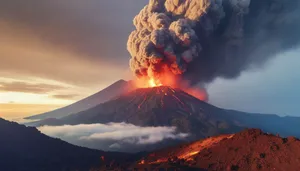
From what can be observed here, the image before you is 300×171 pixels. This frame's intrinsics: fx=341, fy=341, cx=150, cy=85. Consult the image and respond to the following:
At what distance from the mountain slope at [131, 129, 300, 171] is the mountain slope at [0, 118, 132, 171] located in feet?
56.6

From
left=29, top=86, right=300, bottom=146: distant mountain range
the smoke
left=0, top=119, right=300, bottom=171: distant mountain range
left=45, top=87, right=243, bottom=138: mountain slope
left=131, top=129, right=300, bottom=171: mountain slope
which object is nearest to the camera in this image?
left=131, top=129, right=300, bottom=171: mountain slope

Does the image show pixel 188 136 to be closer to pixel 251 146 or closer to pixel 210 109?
pixel 210 109

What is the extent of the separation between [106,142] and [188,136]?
71.6 ft

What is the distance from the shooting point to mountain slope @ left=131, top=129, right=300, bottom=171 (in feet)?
97.6

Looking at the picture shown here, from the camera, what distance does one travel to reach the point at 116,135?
9131 cm

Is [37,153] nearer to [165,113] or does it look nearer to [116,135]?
[116,135]

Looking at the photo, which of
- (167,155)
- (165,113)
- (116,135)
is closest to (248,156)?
(167,155)

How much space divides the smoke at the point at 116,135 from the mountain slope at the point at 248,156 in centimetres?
4258

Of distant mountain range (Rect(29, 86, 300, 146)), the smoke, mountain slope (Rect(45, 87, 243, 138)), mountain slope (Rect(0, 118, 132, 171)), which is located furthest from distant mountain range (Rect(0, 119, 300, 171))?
distant mountain range (Rect(29, 86, 300, 146))

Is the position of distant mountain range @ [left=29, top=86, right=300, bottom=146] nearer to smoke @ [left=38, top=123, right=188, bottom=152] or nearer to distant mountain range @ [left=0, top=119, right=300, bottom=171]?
smoke @ [left=38, top=123, right=188, bottom=152]

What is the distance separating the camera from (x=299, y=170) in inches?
1101

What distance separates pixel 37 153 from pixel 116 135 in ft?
136

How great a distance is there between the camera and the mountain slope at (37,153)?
4669cm

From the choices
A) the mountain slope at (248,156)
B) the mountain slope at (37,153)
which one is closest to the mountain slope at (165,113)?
the mountain slope at (37,153)
